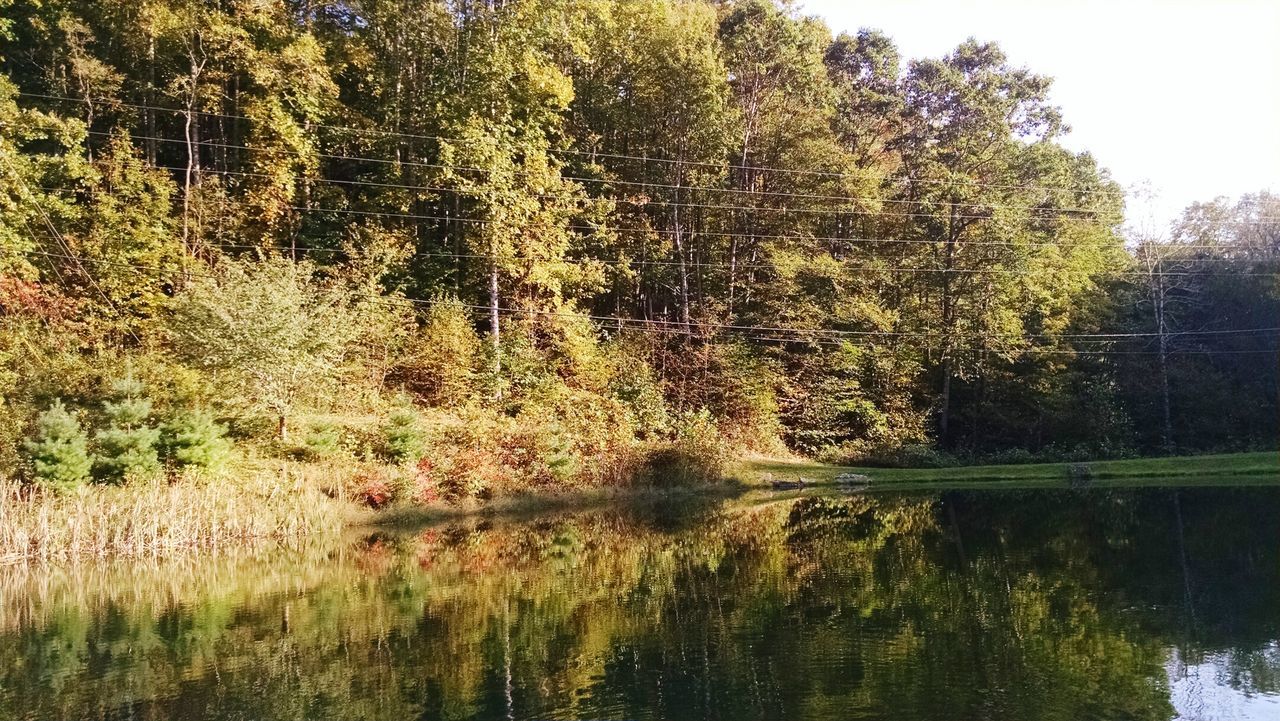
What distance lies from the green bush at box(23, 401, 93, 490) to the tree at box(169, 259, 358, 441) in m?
4.74

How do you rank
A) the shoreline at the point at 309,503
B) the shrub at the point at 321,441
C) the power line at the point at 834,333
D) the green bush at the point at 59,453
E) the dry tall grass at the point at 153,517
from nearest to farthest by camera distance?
the dry tall grass at the point at 153,517 → the shoreline at the point at 309,503 → the green bush at the point at 59,453 → the shrub at the point at 321,441 → the power line at the point at 834,333

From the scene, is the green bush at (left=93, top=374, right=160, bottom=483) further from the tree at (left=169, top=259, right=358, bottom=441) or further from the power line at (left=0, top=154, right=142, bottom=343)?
the power line at (left=0, top=154, right=142, bottom=343)

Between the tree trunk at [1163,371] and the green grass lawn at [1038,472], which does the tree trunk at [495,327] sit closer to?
the green grass lawn at [1038,472]

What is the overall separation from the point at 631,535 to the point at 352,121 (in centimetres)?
2432

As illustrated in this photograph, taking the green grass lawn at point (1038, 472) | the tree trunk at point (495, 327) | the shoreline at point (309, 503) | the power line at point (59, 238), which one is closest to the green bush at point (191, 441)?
the shoreline at point (309, 503)

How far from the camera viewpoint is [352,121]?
3584 cm

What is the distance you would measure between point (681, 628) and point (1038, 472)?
28752 mm

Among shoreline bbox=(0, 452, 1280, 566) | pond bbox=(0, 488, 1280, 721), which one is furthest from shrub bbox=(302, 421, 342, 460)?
pond bbox=(0, 488, 1280, 721)

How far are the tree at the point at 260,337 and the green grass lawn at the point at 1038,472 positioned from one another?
57.2 feet

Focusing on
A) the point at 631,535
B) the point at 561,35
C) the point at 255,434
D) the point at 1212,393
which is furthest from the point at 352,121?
the point at 1212,393

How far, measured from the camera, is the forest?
2566cm

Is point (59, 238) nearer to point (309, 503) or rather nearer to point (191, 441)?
point (191, 441)

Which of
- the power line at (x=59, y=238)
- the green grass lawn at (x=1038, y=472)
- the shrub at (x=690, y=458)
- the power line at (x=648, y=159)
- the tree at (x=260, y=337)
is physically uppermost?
the power line at (x=648, y=159)

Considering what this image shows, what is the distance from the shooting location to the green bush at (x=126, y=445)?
67.1 feet
